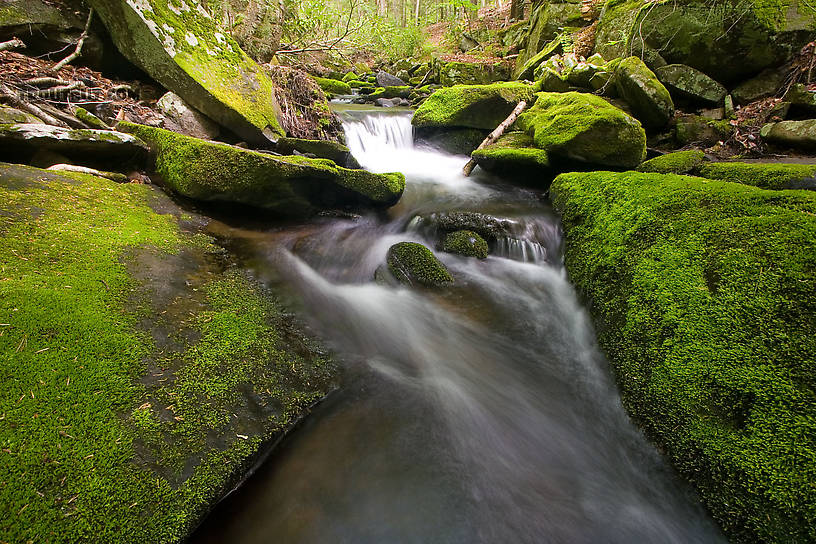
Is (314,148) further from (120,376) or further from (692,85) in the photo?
(692,85)

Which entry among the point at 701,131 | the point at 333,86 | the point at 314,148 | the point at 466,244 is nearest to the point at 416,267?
the point at 466,244

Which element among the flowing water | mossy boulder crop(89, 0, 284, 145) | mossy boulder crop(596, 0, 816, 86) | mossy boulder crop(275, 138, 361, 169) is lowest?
the flowing water

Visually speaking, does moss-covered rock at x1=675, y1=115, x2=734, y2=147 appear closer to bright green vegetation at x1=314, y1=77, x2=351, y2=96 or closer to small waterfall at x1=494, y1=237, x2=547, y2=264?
small waterfall at x1=494, y1=237, x2=547, y2=264

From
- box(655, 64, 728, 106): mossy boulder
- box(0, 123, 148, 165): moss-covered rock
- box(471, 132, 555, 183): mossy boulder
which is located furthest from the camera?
box(655, 64, 728, 106): mossy boulder

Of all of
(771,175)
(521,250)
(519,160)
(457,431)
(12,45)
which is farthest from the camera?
(519,160)

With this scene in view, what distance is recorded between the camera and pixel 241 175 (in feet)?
13.1

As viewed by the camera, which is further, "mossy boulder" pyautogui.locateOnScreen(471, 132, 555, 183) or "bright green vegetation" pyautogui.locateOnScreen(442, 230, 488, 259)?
"mossy boulder" pyautogui.locateOnScreen(471, 132, 555, 183)

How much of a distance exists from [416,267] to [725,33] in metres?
8.35

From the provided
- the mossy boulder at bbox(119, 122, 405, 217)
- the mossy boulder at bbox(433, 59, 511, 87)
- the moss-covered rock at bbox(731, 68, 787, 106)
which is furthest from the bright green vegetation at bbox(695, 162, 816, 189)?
the mossy boulder at bbox(433, 59, 511, 87)

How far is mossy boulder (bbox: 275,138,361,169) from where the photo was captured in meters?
5.91

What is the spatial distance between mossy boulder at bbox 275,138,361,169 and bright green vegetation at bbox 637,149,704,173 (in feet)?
17.3

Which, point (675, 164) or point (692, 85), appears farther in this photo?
point (692, 85)

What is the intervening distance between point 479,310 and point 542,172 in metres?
4.12

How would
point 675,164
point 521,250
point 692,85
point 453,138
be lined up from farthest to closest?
point 453,138 < point 692,85 < point 675,164 < point 521,250
